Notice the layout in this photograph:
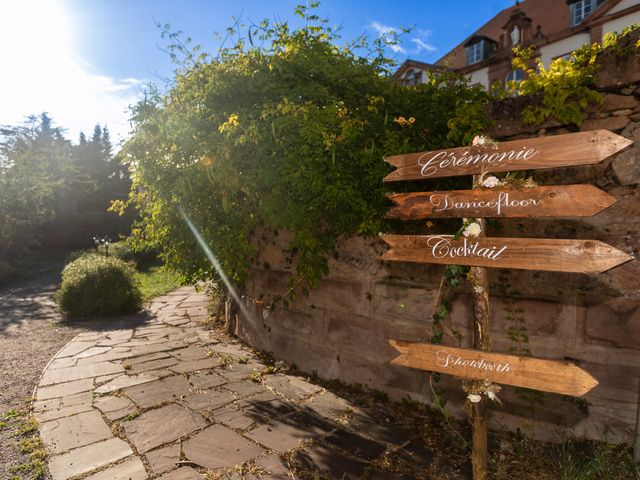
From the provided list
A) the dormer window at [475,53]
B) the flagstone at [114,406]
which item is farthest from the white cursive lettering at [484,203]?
the dormer window at [475,53]

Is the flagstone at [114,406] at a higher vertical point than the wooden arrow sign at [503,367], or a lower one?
lower

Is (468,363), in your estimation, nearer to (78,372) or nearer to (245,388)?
(245,388)

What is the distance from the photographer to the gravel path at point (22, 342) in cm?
310

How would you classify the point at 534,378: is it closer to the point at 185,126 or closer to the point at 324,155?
the point at 324,155

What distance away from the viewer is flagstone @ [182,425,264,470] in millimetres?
2645

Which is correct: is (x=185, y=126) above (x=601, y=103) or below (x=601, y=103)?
above

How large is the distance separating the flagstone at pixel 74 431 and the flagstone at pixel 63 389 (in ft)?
2.17

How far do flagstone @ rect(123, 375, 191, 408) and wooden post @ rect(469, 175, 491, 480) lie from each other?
8.38 ft

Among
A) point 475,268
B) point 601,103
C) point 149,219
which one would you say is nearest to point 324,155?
point 475,268

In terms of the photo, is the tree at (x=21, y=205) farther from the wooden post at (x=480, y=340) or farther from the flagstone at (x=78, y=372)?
the wooden post at (x=480, y=340)

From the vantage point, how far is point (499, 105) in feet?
10.5

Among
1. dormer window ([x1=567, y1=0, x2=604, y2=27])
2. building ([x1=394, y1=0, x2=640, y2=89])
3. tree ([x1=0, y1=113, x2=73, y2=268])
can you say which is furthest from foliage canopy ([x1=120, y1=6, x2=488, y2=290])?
dormer window ([x1=567, y1=0, x2=604, y2=27])

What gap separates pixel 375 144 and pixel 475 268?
164 cm

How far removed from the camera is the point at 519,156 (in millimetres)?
2260
